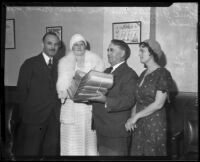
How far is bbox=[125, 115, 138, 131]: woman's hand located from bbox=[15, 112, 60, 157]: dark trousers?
63 centimetres

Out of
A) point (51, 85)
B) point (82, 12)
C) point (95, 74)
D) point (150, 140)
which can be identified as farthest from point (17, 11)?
point (150, 140)

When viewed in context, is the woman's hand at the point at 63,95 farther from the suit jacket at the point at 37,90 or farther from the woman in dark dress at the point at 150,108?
the woman in dark dress at the point at 150,108

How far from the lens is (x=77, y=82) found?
2350mm

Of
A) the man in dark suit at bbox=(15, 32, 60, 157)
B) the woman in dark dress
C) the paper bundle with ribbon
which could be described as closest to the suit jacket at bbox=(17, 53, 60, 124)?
the man in dark suit at bbox=(15, 32, 60, 157)

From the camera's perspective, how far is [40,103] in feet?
8.16

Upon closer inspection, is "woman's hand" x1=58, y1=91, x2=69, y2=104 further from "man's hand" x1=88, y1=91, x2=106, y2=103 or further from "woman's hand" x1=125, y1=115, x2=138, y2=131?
"woman's hand" x1=125, y1=115, x2=138, y2=131

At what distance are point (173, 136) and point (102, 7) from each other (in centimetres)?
135

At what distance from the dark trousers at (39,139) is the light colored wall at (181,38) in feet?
3.96

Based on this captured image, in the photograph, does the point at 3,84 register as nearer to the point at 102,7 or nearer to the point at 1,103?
the point at 1,103

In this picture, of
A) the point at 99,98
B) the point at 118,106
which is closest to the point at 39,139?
the point at 99,98

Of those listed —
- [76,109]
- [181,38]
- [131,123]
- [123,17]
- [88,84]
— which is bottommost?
[131,123]

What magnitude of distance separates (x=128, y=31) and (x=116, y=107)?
704 millimetres

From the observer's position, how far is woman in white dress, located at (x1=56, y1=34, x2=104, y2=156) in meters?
2.44

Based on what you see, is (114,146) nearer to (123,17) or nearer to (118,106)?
(118,106)
